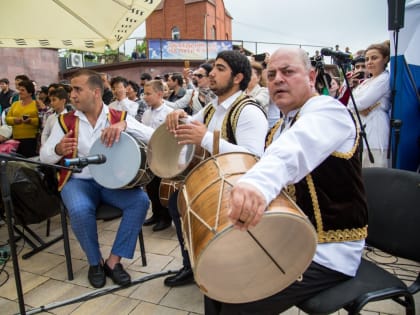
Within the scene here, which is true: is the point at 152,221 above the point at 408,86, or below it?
below

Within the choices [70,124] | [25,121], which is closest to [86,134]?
[70,124]

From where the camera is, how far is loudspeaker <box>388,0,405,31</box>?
2.80 m

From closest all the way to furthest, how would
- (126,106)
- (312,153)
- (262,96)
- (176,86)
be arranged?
(312,153) → (262,96) → (126,106) → (176,86)

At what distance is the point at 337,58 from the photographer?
9.96 feet

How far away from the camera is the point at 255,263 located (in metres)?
1.32

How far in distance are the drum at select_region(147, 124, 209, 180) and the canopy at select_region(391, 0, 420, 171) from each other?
2.06m

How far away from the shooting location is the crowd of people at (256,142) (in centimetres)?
118

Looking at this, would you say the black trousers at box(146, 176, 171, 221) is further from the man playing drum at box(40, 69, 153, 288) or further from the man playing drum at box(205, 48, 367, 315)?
the man playing drum at box(205, 48, 367, 315)

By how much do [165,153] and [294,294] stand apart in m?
1.33

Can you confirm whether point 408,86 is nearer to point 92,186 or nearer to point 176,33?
point 92,186

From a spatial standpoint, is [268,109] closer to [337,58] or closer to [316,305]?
[337,58]

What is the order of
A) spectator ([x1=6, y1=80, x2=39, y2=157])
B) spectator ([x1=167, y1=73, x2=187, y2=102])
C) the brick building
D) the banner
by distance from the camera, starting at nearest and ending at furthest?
spectator ([x1=6, y1=80, x2=39, y2=157]) < spectator ([x1=167, y1=73, x2=187, y2=102]) < the banner < the brick building

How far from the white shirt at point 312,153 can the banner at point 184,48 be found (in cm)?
1773

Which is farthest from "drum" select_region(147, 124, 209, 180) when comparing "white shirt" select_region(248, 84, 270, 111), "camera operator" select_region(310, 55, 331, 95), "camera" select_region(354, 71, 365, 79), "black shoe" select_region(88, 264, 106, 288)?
"camera" select_region(354, 71, 365, 79)
